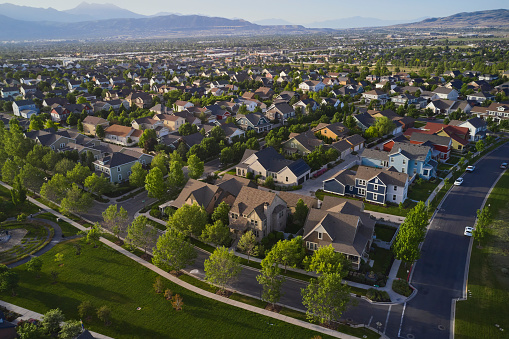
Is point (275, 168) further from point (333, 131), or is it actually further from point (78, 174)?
point (78, 174)

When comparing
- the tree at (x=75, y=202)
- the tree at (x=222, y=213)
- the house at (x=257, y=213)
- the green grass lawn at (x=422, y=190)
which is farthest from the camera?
the green grass lawn at (x=422, y=190)

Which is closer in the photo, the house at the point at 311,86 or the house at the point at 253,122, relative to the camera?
the house at the point at 253,122

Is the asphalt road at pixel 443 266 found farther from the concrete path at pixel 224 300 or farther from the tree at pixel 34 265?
the tree at pixel 34 265

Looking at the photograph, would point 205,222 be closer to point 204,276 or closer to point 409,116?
point 204,276

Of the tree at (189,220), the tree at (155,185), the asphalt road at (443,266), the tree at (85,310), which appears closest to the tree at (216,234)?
the tree at (189,220)

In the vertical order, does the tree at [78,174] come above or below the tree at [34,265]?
above

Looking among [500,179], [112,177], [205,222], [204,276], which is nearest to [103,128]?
[112,177]

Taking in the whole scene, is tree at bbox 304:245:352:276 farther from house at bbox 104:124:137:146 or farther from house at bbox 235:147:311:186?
house at bbox 104:124:137:146
